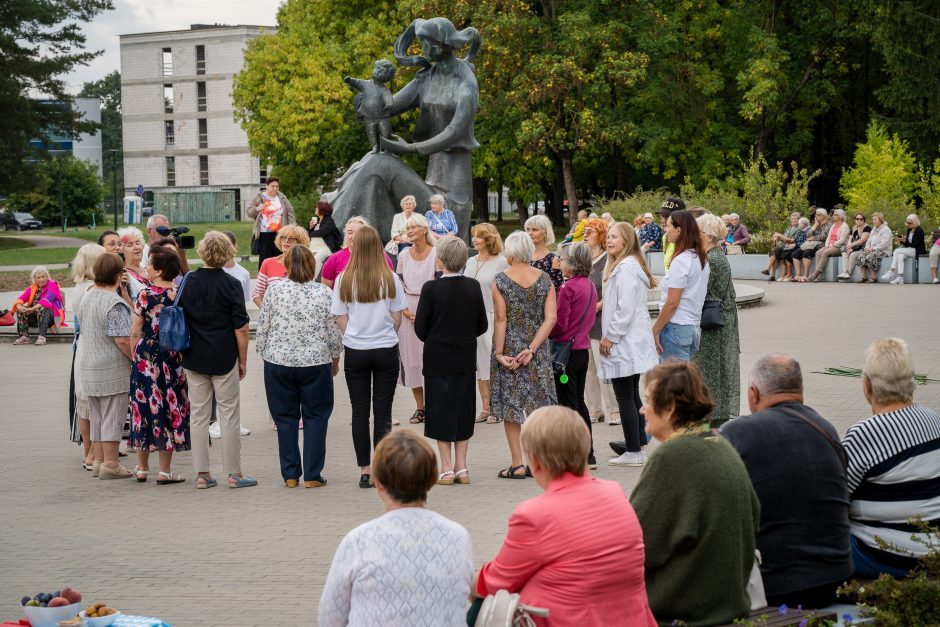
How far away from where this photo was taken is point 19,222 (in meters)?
79.2

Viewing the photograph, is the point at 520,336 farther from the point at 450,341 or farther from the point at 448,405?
the point at 448,405

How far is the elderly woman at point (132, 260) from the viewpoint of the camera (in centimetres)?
954

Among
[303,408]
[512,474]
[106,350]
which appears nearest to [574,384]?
[512,474]

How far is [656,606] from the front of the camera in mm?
4445

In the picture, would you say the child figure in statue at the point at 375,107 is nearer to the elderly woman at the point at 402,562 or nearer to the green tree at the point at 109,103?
the elderly woman at the point at 402,562

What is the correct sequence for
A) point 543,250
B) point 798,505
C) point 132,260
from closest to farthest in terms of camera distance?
point 798,505 < point 132,260 < point 543,250

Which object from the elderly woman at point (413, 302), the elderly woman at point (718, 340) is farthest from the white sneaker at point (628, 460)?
the elderly woman at point (413, 302)

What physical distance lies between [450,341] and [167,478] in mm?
2552

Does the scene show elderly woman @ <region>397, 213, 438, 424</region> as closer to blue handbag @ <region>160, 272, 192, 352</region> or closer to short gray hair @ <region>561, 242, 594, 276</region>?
short gray hair @ <region>561, 242, 594, 276</region>

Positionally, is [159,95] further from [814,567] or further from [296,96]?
[814,567]

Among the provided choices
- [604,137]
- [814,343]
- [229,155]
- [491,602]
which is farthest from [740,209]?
[229,155]

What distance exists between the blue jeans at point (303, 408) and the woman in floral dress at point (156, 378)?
2.61 feet

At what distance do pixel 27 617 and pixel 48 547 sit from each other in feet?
9.11

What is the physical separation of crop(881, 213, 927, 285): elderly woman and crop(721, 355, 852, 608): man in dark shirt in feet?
77.1
